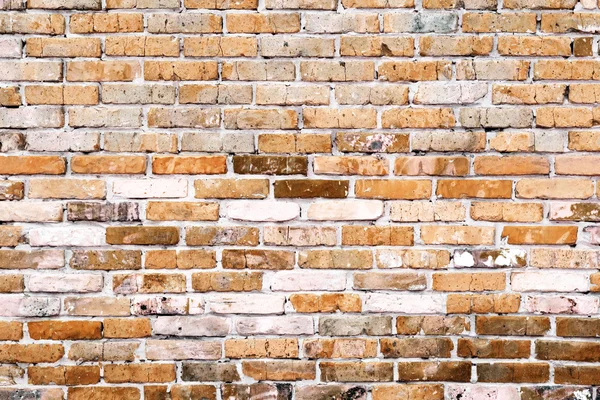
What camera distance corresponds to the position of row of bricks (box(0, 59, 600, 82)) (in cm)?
162

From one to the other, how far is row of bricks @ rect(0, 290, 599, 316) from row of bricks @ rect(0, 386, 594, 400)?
18 cm

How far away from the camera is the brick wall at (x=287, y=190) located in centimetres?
162

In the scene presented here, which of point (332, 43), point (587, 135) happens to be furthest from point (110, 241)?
point (587, 135)

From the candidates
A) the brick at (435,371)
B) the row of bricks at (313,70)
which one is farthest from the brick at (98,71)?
the brick at (435,371)

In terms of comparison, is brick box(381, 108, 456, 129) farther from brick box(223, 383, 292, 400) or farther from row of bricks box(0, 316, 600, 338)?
brick box(223, 383, 292, 400)

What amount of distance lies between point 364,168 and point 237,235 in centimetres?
44

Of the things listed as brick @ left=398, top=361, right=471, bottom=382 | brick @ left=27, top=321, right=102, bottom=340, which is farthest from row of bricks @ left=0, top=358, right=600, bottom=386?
brick @ left=27, top=321, right=102, bottom=340

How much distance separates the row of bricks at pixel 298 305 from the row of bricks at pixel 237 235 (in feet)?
0.45

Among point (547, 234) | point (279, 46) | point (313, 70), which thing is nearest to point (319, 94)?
point (313, 70)

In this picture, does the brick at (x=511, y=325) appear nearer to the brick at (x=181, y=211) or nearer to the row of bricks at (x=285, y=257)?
the row of bricks at (x=285, y=257)

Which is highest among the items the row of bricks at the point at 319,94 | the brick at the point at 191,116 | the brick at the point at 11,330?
the row of bricks at the point at 319,94

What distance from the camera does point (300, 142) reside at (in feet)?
5.35

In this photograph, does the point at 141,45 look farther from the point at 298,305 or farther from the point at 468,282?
the point at 468,282

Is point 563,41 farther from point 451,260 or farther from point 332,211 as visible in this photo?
point 332,211
